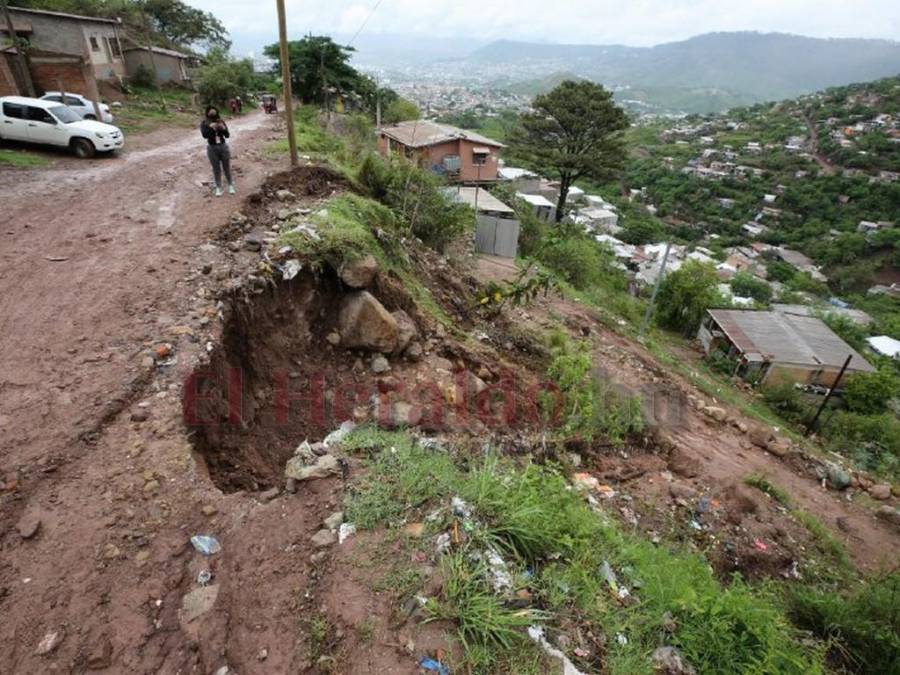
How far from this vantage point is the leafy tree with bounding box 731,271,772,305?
24.2m

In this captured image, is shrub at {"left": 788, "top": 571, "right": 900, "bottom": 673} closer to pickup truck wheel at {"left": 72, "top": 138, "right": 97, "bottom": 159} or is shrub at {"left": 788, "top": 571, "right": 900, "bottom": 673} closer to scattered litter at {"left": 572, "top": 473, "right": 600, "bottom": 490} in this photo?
scattered litter at {"left": 572, "top": 473, "right": 600, "bottom": 490}

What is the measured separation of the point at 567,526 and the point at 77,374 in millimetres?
4260

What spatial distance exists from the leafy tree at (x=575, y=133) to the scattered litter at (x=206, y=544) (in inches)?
778

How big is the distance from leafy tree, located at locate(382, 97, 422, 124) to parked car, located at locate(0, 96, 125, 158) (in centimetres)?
1949

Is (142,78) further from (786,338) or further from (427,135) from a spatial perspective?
(786,338)

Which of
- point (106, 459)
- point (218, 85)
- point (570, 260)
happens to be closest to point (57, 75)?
point (218, 85)

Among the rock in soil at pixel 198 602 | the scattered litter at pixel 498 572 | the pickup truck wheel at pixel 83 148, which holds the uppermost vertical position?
the pickup truck wheel at pixel 83 148

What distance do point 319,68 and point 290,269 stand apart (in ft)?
70.0

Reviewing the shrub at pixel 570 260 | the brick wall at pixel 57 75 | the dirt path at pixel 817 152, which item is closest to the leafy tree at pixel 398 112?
the brick wall at pixel 57 75

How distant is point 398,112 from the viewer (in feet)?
94.9

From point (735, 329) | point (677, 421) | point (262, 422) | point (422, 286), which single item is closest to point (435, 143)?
point (735, 329)

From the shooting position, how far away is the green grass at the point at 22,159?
8965 millimetres

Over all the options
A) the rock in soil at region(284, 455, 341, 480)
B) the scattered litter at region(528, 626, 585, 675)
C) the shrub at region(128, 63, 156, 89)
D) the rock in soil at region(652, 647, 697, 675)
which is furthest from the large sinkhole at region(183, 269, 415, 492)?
the shrub at region(128, 63, 156, 89)

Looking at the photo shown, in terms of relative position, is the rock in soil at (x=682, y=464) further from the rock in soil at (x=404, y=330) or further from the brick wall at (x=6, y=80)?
the brick wall at (x=6, y=80)
